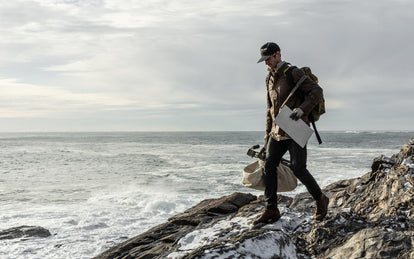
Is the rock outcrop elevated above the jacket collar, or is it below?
below

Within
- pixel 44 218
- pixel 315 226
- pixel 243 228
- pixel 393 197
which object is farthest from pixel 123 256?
pixel 44 218

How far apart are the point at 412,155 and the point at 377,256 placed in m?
2.36

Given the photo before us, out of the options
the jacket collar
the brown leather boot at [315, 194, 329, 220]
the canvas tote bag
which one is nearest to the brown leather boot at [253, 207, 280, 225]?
the canvas tote bag

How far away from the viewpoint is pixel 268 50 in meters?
3.85

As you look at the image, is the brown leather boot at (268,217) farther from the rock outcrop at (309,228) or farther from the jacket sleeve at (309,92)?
the jacket sleeve at (309,92)

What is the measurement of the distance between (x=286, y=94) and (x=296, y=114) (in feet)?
1.23

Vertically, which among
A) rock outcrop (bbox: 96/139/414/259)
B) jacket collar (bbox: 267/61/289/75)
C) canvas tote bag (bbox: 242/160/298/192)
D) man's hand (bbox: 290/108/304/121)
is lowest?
rock outcrop (bbox: 96/139/414/259)

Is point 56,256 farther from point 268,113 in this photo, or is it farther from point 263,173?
point 268,113

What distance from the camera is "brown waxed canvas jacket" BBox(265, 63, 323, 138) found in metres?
3.71

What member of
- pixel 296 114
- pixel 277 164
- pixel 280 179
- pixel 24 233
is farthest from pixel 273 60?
pixel 24 233

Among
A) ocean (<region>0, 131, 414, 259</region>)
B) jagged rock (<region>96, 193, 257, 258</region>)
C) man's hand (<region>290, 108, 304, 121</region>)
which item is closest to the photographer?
man's hand (<region>290, 108, 304, 121</region>)

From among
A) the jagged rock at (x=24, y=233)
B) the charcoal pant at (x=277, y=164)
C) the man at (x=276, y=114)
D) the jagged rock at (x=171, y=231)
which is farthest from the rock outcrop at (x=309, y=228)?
the jagged rock at (x=24, y=233)

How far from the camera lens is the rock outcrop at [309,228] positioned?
3.18 metres

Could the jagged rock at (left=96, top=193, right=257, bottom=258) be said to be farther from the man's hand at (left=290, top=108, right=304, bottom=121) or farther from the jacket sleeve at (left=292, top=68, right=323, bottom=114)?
the jacket sleeve at (left=292, top=68, right=323, bottom=114)
